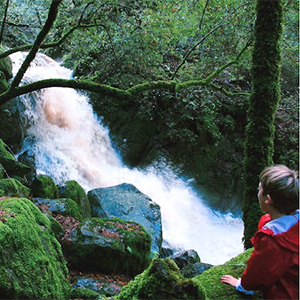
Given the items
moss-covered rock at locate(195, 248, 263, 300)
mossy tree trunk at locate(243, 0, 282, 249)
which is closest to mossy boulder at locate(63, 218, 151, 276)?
mossy tree trunk at locate(243, 0, 282, 249)

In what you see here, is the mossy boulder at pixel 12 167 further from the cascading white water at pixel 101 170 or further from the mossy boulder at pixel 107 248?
the mossy boulder at pixel 107 248

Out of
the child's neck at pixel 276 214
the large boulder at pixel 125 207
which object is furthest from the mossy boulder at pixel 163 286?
the large boulder at pixel 125 207

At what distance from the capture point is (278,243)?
185 centimetres

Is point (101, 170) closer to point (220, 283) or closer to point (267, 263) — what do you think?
point (220, 283)

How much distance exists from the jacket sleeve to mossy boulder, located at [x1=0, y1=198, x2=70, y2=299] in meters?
1.99

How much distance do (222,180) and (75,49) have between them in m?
8.53

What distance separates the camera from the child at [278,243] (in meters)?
1.83

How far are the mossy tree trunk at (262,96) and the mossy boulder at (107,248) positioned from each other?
2.14 meters

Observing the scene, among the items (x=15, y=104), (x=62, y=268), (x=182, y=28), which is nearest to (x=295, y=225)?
(x=62, y=268)

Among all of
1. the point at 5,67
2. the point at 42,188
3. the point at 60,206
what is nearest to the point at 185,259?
the point at 60,206

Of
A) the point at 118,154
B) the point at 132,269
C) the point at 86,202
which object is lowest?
the point at 132,269

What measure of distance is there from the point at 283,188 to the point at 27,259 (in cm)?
246

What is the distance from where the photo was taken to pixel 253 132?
4773mm

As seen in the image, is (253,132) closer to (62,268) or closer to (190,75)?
(62,268)
